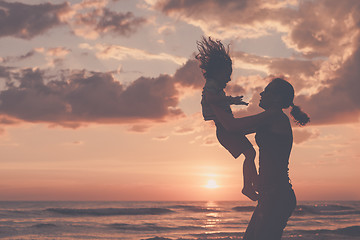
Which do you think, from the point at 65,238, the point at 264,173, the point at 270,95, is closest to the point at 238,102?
the point at 270,95

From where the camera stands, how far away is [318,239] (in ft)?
62.0

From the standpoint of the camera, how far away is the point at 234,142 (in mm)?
3688

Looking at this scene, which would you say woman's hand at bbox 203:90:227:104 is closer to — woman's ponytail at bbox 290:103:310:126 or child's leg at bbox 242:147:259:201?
child's leg at bbox 242:147:259:201

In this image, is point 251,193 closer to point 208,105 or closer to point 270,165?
point 270,165

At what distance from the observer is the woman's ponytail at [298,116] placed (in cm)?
403

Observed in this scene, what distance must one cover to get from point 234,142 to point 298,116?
0.77 meters

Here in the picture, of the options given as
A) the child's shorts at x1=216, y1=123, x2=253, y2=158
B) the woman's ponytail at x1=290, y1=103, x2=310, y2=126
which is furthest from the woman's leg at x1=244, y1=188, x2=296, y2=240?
the woman's ponytail at x1=290, y1=103, x2=310, y2=126

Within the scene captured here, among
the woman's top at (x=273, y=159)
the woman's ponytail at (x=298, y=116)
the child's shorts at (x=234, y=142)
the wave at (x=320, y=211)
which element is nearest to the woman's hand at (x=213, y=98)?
the child's shorts at (x=234, y=142)

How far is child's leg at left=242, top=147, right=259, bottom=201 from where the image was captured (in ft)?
12.0

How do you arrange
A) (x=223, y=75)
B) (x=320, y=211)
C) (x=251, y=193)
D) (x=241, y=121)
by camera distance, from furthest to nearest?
(x=320, y=211), (x=223, y=75), (x=251, y=193), (x=241, y=121)

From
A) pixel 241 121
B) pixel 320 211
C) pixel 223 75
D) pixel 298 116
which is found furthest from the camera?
pixel 320 211

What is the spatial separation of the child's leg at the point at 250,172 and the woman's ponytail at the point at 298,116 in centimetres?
62

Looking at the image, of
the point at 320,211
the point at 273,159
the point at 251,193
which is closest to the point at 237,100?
the point at 273,159

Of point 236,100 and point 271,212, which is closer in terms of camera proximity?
point 271,212
